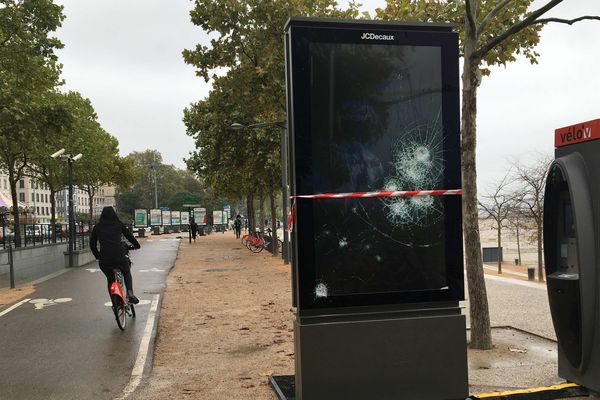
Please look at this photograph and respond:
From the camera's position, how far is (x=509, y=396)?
475 centimetres

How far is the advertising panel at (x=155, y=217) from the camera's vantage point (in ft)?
190

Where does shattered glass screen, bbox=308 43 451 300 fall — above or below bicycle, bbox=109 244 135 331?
above

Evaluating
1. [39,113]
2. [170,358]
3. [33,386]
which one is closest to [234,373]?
[170,358]

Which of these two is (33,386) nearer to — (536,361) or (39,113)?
(536,361)

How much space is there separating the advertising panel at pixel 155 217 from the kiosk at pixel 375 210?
55.2m

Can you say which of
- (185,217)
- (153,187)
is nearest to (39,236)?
(185,217)

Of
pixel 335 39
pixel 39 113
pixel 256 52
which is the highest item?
pixel 256 52

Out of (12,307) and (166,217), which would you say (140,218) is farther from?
(12,307)

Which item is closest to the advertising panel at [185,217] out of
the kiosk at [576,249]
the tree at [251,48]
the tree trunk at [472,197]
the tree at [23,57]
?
the tree at [251,48]

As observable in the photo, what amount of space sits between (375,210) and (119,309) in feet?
18.1

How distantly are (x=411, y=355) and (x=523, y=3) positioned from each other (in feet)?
25.8

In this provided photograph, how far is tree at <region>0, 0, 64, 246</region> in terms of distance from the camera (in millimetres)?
15180

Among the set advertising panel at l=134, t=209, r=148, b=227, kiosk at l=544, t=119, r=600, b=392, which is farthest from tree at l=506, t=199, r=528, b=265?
advertising panel at l=134, t=209, r=148, b=227

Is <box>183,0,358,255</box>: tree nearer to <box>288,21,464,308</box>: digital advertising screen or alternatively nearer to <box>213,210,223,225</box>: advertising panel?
<box>288,21,464,308</box>: digital advertising screen
